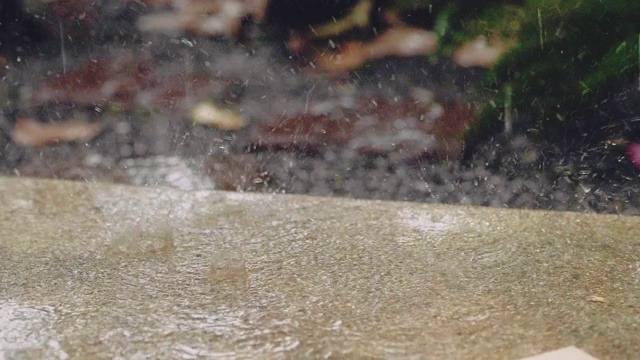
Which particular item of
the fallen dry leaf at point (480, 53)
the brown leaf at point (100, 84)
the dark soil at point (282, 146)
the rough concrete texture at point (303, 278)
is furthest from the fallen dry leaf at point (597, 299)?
the brown leaf at point (100, 84)

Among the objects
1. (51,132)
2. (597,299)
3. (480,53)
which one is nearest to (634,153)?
(480,53)

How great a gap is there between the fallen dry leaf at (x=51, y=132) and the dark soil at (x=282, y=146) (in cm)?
2

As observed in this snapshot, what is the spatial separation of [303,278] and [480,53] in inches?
36.7

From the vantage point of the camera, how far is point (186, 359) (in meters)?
1.20

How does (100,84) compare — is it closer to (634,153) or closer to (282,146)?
(282,146)

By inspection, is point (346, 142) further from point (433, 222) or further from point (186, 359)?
point (186, 359)

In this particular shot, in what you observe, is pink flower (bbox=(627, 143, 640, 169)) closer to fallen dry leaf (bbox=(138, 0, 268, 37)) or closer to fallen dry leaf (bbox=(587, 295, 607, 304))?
fallen dry leaf (bbox=(587, 295, 607, 304))

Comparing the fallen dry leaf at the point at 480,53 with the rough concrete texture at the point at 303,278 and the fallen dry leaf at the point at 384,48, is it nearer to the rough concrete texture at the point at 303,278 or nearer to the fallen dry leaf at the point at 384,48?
the fallen dry leaf at the point at 384,48

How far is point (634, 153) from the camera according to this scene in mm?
2053

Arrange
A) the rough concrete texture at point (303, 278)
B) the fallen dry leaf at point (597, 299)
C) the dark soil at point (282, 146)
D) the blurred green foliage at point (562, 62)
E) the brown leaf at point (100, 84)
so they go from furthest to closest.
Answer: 1. the brown leaf at point (100, 84)
2. the dark soil at point (282, 146)
3. the blurred green foliage at point (562, 62)
4. the fallen dry leaf at point (597, 299)
5. the rough concrete texture at point (303, 278)

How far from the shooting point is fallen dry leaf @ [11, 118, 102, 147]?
7.64ft

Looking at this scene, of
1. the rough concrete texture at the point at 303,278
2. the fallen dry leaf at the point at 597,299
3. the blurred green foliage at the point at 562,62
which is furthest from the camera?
the blurred green foliage at the point at 562,62

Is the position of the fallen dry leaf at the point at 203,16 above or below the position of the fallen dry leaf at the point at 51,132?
above

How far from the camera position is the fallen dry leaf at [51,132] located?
233 centimetres
